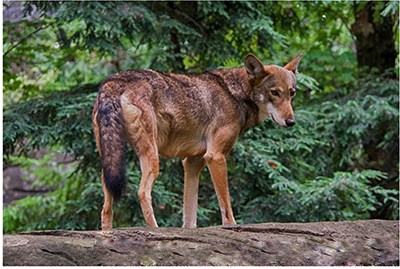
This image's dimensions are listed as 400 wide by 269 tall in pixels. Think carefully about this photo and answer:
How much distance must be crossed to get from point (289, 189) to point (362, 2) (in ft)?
15.1

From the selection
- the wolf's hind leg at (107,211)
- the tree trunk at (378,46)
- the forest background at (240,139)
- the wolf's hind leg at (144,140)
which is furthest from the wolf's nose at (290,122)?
the tree trunk at (378,46)

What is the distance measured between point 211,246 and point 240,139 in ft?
17.2

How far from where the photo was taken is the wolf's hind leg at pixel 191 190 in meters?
5.32

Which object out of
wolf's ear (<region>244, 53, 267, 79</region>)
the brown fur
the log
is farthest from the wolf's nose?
the log

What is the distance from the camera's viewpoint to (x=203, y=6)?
29.7 ft

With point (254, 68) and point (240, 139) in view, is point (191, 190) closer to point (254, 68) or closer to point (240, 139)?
point (254, 68)

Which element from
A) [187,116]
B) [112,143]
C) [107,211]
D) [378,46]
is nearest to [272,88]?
[187,116]

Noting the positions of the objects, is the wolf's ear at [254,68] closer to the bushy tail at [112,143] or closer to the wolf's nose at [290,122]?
the wolf's nose at [290,122]

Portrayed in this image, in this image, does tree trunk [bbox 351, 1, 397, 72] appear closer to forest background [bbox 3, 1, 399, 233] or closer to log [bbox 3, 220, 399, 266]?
forest background [bbox 3, 1, 399, 233]

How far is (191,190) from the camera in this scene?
17.7 feet

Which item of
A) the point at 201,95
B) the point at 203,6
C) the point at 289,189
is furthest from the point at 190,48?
the point at 201,95

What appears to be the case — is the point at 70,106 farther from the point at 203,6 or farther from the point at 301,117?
the point at 301,117

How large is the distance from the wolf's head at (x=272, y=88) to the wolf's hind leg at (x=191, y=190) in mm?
1004

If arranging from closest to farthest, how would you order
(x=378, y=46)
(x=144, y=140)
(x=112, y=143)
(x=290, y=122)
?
(x=112, y=143)
(x=144, y=140)
(x=290, y=122)
(x=378, y=46)
